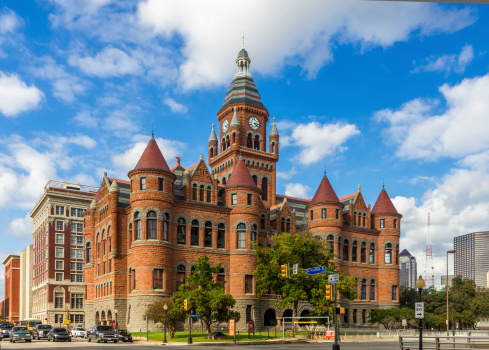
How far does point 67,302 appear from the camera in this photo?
114812 millimetres

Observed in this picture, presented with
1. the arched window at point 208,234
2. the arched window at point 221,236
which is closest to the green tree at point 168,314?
the arched window at point 208,234

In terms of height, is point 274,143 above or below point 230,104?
below

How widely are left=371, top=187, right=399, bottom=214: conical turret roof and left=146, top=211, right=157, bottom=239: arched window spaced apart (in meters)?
38.4

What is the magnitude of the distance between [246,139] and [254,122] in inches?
144

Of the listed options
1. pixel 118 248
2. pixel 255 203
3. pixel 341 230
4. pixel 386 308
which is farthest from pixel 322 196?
pixel 118 248

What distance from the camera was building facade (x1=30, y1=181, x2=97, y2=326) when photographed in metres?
114

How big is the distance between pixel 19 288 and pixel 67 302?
7221cm

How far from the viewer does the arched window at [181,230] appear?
6393 centimetres

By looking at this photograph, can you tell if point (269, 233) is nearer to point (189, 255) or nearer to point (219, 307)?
point (189, 255)

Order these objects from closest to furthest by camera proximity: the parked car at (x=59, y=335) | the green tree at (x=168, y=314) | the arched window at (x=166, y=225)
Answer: the parked car at (x=59, y=335), the green tree at (x=168, y=314), the arched window at (x=166, y=225)

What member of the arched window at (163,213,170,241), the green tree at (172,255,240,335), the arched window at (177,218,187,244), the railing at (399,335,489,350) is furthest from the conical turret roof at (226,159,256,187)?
the railing at (399,335,489,350)

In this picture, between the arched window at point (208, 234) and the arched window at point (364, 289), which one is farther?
the arched window at point (364, 289)

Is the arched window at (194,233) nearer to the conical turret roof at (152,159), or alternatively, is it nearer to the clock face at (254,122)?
the conical turret roof at (152,159)

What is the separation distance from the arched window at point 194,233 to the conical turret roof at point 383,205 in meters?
32.0
